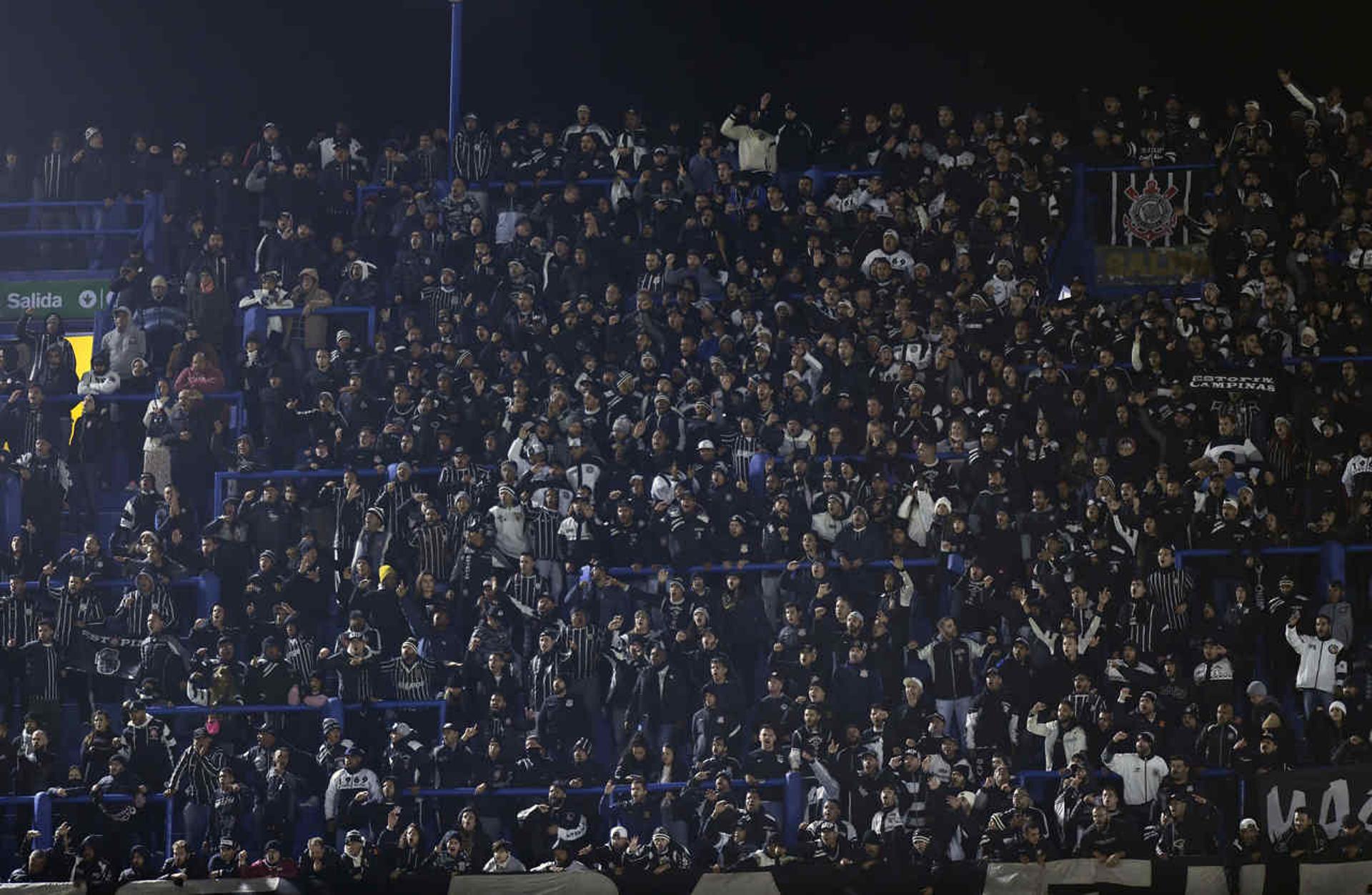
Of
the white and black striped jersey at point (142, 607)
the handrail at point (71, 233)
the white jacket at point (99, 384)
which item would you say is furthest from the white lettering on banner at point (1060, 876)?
the handrail at point (71, 233)

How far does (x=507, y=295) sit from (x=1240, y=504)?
8.11 meters

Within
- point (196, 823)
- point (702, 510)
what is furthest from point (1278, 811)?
point (196, 823)

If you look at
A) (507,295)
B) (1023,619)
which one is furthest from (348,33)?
(1023,619)

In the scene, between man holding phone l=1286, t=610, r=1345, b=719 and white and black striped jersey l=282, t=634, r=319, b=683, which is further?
white and black striped jersey l=282, t=634, r=319, b=683

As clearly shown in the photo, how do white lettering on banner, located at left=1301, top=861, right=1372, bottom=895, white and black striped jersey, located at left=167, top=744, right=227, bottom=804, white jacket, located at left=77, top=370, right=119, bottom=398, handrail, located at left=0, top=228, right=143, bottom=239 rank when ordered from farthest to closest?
handrail, located at left=0, top=228, right=143, bottom=239 → white jacket, located at left=77, top=370, right=119, bottom=398 → white and black striped jersey, located at left=167, top=744, right=227, bottom=804 → white lettering on banner, located at left=1301, top=861, right=1372, bottom=895

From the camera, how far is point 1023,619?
61.9 feet

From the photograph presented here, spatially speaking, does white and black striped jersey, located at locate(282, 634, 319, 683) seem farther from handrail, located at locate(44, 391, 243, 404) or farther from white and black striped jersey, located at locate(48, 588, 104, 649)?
handrail, located at locate(44, 391, 243, 404)

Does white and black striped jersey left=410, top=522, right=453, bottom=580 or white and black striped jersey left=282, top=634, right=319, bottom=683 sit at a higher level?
white and black striped jersey left=410, top=522, right=453, bottom=580

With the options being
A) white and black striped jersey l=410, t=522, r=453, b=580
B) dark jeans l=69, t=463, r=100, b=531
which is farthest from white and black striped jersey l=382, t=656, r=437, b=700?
dark jeans l=69, t=463, r=100, b=531

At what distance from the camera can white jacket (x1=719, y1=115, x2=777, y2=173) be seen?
80.2 feet

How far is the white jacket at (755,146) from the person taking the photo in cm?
2444

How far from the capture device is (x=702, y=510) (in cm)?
1967

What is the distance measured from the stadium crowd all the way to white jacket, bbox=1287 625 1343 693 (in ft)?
0.09

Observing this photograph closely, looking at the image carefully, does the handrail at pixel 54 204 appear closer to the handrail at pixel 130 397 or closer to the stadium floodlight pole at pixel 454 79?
the handrail at pixel 130 397
